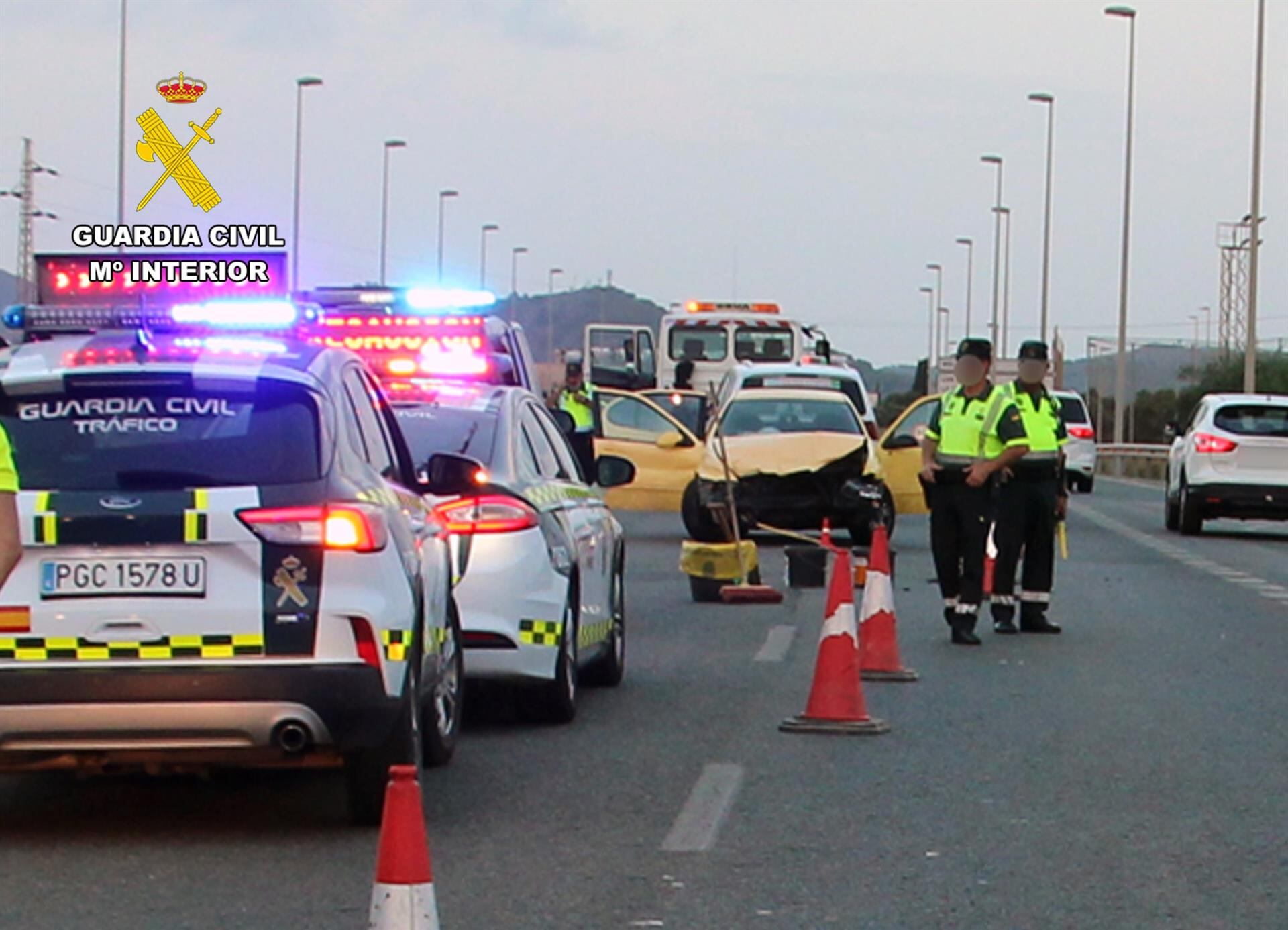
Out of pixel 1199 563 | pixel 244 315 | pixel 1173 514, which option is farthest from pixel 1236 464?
pixel 244 315

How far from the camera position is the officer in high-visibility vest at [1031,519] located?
52.4 ft

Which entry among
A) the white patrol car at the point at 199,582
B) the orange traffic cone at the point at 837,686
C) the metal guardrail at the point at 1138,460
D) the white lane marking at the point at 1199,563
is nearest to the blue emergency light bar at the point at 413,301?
the white lane marking at the point at 1199,563

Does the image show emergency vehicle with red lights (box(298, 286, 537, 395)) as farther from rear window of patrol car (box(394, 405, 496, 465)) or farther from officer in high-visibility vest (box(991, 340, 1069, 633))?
rear window of patrol car (box(394, 405, 496, 465))

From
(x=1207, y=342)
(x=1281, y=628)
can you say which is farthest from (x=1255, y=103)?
(x=1207, y=342)

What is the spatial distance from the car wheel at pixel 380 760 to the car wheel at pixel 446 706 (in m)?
0.85

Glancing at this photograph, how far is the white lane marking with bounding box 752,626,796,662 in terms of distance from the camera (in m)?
14.2

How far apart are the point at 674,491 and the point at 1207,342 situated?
10308 centimetres

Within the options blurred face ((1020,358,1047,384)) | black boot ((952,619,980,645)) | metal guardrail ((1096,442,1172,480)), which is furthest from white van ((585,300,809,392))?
black boot ((952,619,980,645))

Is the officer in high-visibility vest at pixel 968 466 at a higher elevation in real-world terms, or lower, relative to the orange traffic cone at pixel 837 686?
higher

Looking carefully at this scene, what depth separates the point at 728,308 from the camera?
4784 cm

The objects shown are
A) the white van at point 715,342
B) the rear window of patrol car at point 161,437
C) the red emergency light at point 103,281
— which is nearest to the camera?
the rear window of patrol car at point 161,437

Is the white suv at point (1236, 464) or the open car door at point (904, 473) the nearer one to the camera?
the open car door at point (904, 473)

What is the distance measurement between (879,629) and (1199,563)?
11.7 meters

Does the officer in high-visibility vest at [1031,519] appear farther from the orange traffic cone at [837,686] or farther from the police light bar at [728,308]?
the police light bar at [728,308]
